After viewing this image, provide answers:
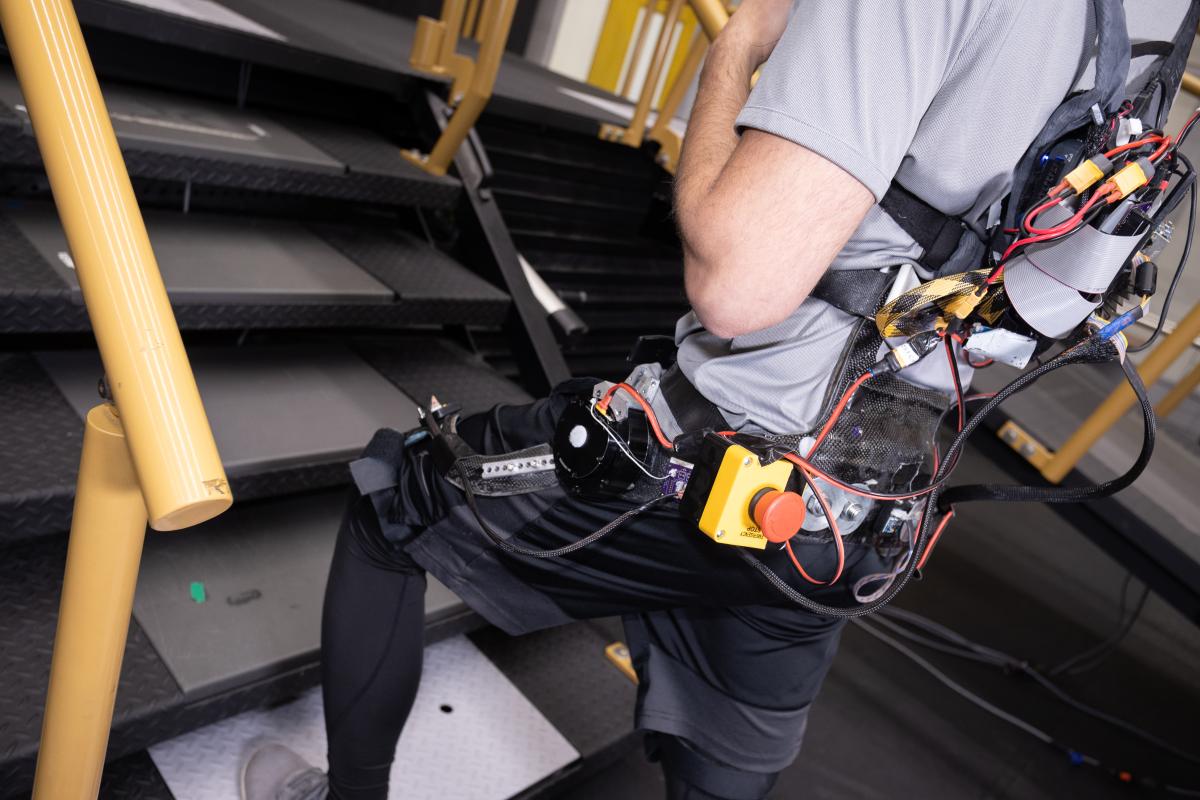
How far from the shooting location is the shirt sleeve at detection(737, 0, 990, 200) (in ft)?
2.60

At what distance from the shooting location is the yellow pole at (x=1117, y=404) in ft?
8.86

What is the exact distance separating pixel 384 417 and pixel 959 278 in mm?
1535

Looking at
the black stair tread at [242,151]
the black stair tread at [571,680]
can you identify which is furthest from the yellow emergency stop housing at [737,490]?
the black stair tread at [242,151]

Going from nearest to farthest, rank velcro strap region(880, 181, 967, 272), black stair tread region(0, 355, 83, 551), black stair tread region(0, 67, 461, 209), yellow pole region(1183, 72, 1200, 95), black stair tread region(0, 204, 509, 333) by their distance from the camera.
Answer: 1. velcro strap region(880, 181, 967, 272)
2. black stair tread region(0, 355, 83, 551)
3. black stair tread region(0, 204, 509, 333)
4. black stair tread region(0, 67, 461, 209)
5. yellow pole region(1183, 72, 1200, 95)

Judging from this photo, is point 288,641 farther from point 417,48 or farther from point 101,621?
point 417,48

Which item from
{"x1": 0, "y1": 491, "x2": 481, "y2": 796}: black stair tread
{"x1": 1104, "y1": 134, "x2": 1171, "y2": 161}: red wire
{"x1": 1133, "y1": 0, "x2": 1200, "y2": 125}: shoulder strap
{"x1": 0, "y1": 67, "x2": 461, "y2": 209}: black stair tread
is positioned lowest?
{"x1": 0, "y1": 491, "x2": 481, "y2": 796}: black stair tread

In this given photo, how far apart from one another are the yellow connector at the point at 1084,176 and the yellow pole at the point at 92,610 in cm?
96

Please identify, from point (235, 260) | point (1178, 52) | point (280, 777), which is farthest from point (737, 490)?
point (235, 260)

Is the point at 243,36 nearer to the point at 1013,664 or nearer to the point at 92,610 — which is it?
the point at 92,610

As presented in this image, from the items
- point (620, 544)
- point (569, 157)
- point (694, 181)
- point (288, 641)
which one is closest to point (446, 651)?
point (288, 641)

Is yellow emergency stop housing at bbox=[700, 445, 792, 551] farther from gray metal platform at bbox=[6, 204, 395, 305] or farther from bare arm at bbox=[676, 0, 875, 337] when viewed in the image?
gray metal platform at bbox=[6, 204, 395, 305]

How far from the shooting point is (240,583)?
179 centimetres

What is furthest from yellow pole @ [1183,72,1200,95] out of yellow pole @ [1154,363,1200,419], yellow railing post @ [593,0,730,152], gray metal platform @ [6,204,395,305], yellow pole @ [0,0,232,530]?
yellow pole @ [0,0,232,530]

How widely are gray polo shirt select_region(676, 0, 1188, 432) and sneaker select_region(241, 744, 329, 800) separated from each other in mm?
1125
